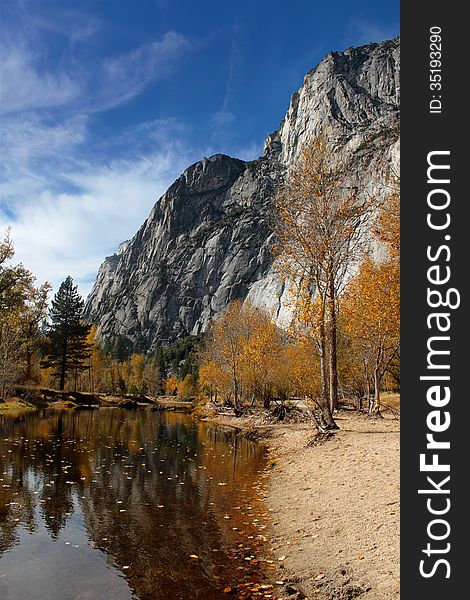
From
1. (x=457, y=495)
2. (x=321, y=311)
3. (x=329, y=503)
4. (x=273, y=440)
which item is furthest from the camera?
(x=273, y=440)

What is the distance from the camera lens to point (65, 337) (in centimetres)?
6819

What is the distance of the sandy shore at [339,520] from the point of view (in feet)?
18.8

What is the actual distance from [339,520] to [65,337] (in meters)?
66.6

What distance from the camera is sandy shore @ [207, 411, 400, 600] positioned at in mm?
5723

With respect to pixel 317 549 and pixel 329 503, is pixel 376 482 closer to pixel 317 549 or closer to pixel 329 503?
pixel 329 503

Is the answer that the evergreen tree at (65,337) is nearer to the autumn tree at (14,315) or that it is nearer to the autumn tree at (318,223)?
the autumn tree at (14,315)

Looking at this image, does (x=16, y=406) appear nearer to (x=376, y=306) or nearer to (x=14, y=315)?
(x=14, y=315)

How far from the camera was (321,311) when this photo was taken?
59.9ft

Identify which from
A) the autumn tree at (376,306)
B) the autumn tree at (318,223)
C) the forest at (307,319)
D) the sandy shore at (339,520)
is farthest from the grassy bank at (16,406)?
the sandy shore at (339,520)

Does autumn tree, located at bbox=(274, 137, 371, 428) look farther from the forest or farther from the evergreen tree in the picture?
the evergreen tree

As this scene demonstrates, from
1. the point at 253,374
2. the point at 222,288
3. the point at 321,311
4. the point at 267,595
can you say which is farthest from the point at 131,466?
the point at 222,288

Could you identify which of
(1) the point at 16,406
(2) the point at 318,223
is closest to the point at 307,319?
(2) the point at 318,223

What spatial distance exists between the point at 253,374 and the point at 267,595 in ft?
112

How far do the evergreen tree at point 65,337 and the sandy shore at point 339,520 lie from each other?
5883cm
